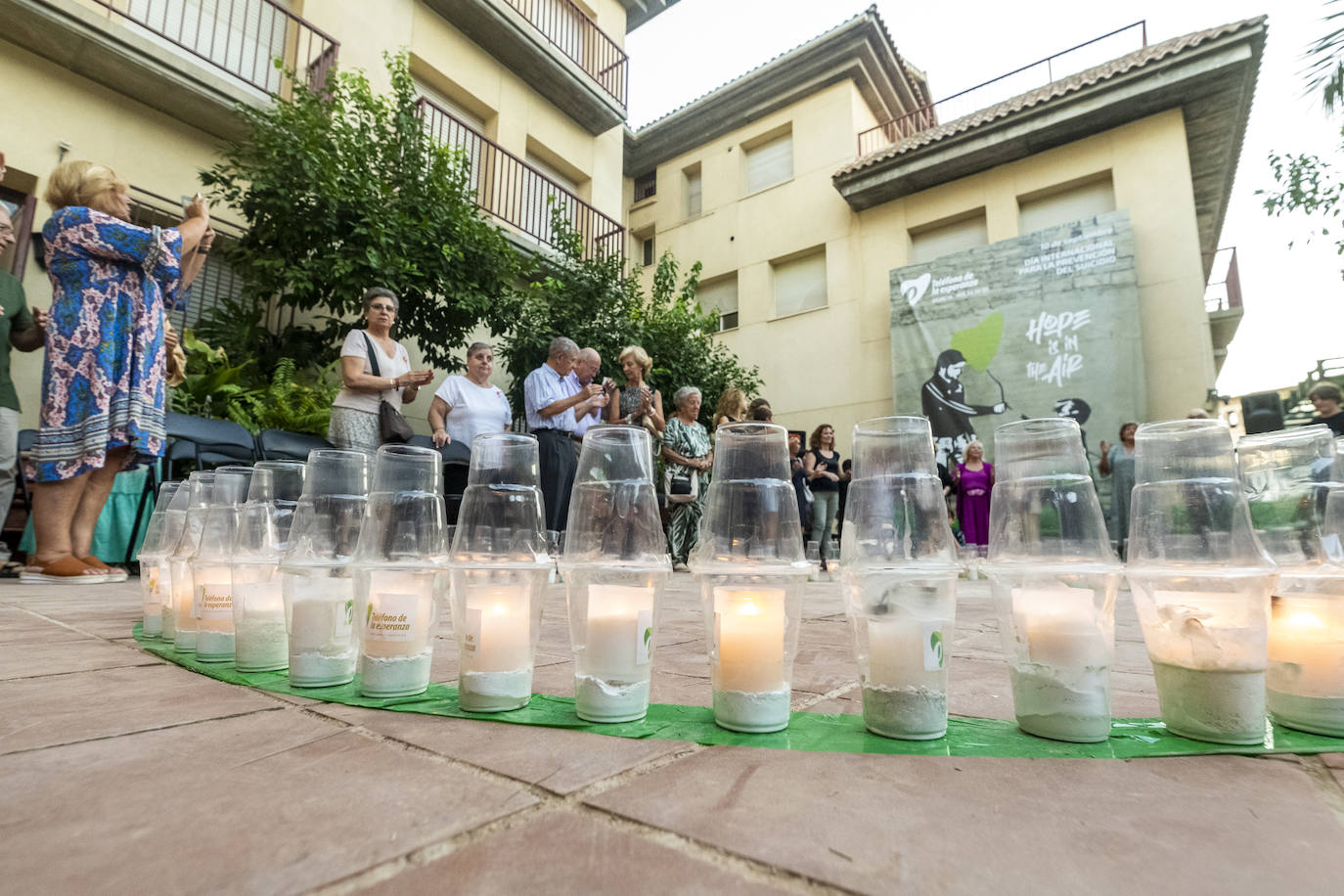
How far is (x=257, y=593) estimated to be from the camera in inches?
57.6

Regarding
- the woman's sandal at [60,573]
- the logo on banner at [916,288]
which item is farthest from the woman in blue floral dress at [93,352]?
the logo on banner at [916,288]

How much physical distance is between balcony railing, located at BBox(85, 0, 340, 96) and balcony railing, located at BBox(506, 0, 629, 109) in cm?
378

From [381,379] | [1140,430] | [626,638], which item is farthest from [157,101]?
[1140,430]

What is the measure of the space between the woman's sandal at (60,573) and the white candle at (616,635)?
348cm

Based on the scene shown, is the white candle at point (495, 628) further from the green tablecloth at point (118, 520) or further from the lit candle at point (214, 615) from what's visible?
the green tablecloth at point (118, 520)

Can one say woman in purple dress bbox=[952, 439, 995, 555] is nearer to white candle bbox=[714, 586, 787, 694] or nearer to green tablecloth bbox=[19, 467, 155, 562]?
white candle bbox=[714, 586, 787, 694]

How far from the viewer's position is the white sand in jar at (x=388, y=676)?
4.03ft

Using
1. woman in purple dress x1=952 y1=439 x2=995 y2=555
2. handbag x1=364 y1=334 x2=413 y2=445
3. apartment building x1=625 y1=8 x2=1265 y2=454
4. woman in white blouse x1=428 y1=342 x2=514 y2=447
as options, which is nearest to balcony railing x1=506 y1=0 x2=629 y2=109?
apartment building x1=625 y1=8 x2=1265 y2=454

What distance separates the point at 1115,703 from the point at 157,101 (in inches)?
313

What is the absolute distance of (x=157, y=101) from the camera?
5734 millimetres

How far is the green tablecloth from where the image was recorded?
12.8 ft

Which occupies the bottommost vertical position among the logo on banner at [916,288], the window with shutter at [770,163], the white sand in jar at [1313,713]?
the white sand in jar at [1313,713]

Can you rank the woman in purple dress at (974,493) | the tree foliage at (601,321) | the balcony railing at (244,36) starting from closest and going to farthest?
the balcony railing at (244,36) → the woman in purple dress at (974,493) → the tree foliage at (601,321)

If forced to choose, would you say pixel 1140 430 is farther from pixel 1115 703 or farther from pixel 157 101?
pixel 157 101
